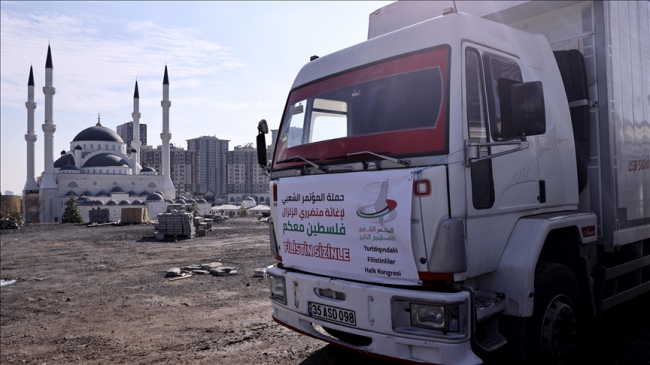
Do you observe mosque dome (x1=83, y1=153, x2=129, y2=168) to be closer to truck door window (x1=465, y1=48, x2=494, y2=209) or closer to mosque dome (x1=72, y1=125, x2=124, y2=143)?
mosque dome (x1=72, y1=125, x2=124, y2=143)

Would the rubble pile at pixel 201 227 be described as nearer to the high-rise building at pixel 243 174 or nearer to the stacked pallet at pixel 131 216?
the stacked pallet at pixel 131 216

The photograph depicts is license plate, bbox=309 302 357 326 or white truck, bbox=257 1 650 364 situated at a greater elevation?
white truck, bbox=257 1 650 364

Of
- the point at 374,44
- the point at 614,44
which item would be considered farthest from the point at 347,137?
the point at 614,44

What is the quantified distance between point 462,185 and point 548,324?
65.2 inches

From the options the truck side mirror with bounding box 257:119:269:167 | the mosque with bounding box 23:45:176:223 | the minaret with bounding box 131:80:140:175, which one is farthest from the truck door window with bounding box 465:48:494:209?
the minaret with bounding box 131:80:140:175

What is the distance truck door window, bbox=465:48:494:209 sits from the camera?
3.41 m

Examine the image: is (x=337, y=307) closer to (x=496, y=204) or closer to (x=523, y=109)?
(x=496, y=204)

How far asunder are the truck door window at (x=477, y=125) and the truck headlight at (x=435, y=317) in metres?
0.81

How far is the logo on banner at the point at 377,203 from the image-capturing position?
336 centimetres

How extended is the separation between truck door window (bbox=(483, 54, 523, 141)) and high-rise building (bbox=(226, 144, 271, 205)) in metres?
130

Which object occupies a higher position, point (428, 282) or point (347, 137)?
point (347, 137)

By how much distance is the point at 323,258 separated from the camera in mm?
3914

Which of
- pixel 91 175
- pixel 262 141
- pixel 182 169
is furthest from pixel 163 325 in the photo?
pixel 182 169

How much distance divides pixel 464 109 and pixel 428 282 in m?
1.31
